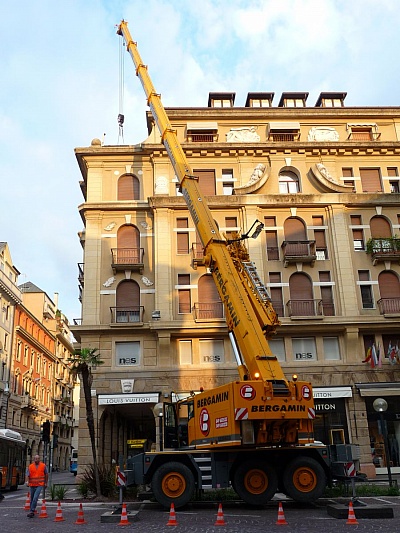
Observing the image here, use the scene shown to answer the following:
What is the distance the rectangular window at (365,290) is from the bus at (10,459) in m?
20.4

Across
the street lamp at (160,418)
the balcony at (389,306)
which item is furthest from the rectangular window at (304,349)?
the street lamp at (160,418)

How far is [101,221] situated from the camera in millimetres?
33188

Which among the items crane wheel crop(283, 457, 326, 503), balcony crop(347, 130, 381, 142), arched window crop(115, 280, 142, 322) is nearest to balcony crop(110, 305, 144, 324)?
arched window crop(115, 280, 142, 322)

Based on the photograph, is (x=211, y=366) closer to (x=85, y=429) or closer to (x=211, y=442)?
(x=85, y=429)

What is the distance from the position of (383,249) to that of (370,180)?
16.3ft

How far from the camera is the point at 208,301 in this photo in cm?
3142

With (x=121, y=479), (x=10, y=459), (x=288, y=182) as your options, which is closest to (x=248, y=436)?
(x=121, y=479)

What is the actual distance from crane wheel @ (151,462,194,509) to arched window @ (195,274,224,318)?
14.7 m

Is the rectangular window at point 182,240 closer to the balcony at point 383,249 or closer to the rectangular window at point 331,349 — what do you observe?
the rectangular window at point 331,349

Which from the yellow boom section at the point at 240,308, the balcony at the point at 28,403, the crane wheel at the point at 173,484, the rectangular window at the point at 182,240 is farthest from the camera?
the balcony at the point at 28,403

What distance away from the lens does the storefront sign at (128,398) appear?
95.4ft

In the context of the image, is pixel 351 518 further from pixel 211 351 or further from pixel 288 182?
pixel 288 182

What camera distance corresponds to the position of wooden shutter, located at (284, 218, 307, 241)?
108 feet

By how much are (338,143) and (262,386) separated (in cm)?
2296
